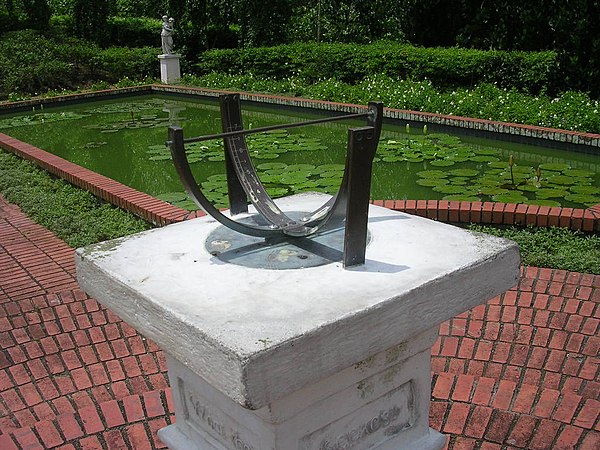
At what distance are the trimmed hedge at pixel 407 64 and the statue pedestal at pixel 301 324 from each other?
26.8 ft

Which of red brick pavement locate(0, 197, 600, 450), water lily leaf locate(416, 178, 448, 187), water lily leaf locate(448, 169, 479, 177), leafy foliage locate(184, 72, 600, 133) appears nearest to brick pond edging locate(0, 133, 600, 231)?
red brick pavement locate(0, 197, 600, 450)

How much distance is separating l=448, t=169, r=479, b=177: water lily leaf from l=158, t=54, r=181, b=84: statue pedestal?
364 inches

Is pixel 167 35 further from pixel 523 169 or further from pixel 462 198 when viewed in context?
pixel 462 198

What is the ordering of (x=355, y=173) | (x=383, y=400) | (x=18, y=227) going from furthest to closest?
(x=18, y=227) → (x=383, y=400) → (x=355, y=173)

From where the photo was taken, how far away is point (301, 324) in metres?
1.33

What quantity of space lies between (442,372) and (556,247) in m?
1.58

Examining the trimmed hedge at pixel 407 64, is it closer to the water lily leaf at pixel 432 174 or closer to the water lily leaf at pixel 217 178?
the water lily leaf at pixel 432 174

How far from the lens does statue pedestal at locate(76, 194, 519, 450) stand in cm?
132

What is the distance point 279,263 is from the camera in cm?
166

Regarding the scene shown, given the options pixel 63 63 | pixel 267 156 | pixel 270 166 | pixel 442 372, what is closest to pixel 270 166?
pixel 270 166

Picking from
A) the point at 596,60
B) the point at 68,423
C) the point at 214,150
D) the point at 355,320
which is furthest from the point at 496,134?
the point at 355,320

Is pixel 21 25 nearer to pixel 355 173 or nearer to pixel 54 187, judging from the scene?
pixel 54 187

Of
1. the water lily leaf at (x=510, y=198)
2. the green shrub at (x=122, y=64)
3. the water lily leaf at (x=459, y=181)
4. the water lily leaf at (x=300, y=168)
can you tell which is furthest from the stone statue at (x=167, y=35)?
the water lily leaf at (x=510, y=198)

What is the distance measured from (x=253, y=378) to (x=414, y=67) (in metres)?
10.2
